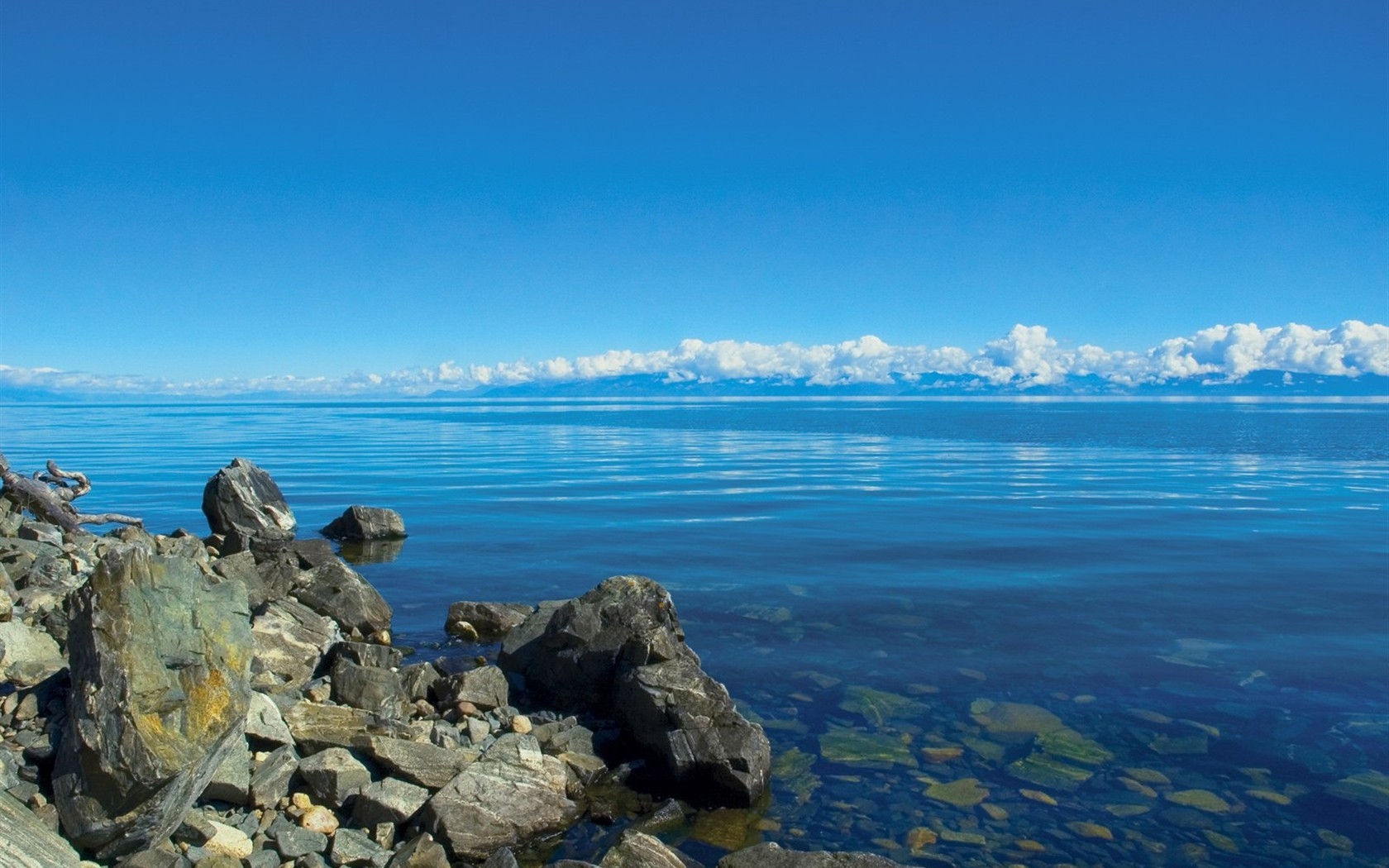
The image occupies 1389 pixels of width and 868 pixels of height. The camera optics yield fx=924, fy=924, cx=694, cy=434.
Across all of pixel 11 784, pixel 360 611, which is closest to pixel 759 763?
pixel 11 784

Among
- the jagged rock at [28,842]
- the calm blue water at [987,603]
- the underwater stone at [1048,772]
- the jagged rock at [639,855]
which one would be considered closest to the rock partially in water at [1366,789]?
the calm blue water at [987,603]

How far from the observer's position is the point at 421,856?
31.3 ft

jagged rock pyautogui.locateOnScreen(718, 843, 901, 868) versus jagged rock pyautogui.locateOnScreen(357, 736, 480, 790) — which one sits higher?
jagged rock pyautogui.locateOnScreen(357, 736, 480, 790)

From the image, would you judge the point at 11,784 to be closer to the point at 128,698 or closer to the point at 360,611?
the point at 128,698

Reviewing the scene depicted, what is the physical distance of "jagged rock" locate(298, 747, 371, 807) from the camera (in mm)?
10375

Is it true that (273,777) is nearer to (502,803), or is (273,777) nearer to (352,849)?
(352,849)

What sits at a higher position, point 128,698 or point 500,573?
point 128,698

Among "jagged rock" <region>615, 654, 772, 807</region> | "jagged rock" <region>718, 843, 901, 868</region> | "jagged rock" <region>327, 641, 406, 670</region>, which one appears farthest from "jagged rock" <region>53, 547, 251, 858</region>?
"jagged rock" <region>718, 843, 901, 868</region>

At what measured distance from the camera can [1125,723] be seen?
1460 cm

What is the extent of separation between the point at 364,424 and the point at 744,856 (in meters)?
139

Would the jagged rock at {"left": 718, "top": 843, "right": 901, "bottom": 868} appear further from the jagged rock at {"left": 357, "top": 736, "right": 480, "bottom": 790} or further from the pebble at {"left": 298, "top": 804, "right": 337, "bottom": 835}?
the pebble at {"left": 298, "top": 804, "right": 337, "bottom": 835}

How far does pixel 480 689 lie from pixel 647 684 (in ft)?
8.45

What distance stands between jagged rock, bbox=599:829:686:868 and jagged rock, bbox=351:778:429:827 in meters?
2.37

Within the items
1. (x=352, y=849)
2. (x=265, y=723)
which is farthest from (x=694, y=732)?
(x=265, y=723)
